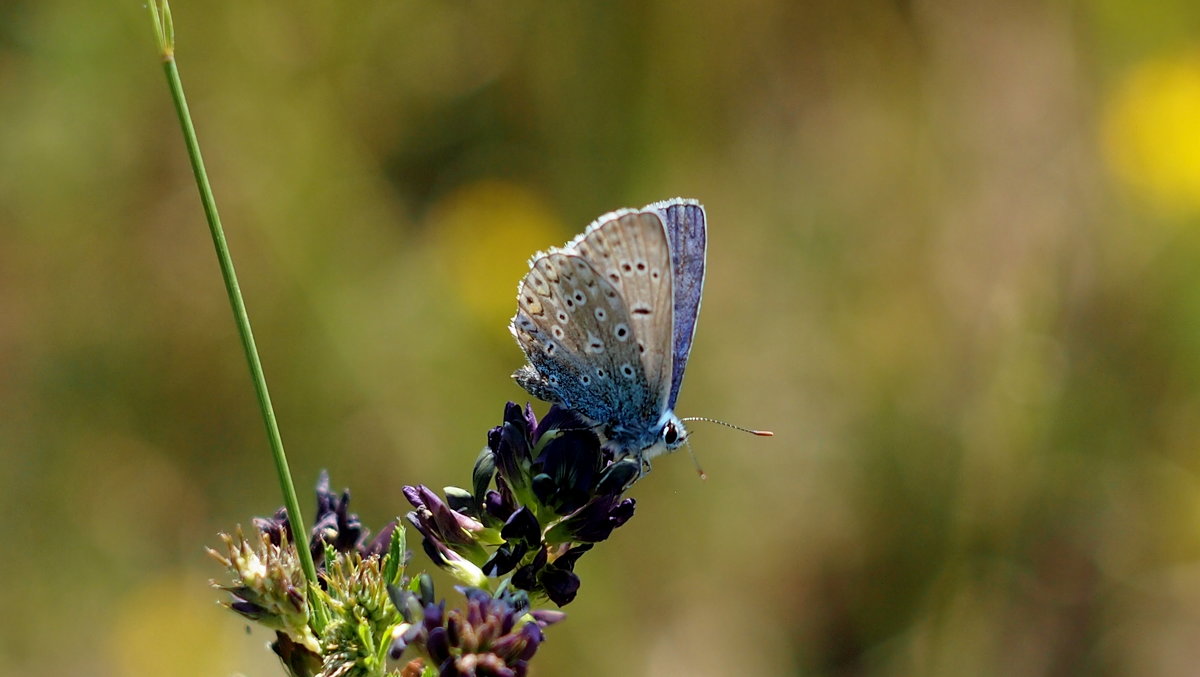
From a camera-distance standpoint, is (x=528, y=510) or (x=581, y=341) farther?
(x=581, y=341)

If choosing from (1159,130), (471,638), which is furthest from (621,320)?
(1159,130)

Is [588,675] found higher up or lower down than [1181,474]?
lower down

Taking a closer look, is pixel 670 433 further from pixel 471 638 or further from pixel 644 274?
pixel 471 638

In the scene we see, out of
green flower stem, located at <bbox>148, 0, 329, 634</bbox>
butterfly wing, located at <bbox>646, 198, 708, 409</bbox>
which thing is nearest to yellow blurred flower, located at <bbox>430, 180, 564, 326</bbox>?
butterfly wing, located at <bbox>646, 198, 708, 409</bbox>

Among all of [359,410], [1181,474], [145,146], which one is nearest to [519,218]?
[359,410]

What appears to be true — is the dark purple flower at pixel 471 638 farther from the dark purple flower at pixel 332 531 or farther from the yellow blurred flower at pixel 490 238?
the yellow blurred flower at pixel 490 238

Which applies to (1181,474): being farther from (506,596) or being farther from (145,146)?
(145,146)


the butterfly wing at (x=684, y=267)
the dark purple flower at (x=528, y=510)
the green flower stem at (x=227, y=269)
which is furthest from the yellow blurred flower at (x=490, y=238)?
the green flower stem at (x=227, y=269)
